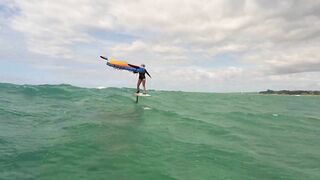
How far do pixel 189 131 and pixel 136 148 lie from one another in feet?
22.2

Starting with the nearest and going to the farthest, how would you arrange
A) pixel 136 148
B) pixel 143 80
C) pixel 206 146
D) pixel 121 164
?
pixel 121 164
pixel 136 148
pixel 206 146
pixel 143 80

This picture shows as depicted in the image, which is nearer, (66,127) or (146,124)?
(66,127)

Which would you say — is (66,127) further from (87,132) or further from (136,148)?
(136,148)

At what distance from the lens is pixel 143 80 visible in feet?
94.5

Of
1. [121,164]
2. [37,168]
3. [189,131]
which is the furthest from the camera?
[189,131]

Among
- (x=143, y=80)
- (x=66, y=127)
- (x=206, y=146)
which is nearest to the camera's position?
(x=206, y=146)

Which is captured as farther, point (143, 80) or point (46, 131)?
point (143, 80)

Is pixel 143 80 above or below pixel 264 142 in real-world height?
above

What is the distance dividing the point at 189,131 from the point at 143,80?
831 centimetres

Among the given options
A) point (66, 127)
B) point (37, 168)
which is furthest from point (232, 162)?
point (66, 127)

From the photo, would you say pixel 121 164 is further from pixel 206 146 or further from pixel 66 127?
pixel 66 127

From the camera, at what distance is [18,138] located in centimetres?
1656

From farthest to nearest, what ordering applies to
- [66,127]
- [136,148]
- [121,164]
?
[66,127], [136,148], [121,164]

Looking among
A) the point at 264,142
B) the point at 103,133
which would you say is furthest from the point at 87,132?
the point at 264,142
